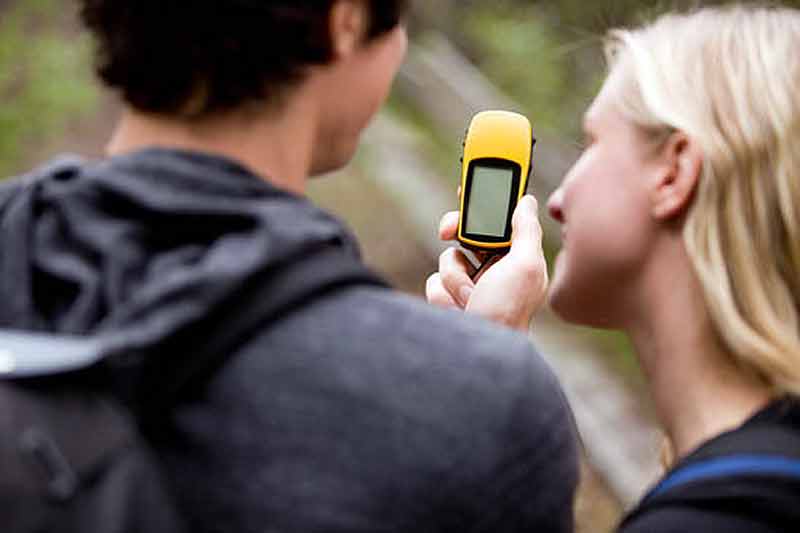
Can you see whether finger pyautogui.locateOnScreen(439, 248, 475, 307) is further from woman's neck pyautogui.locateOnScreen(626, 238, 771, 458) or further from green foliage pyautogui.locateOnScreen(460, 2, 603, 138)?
green foliage pyautogui.locateOnScreen(460, 2, 603, 138)

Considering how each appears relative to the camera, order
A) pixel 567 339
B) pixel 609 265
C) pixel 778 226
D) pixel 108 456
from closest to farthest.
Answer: pixel 108 456, pixel 778 226, pixel 609 265, pixel 567 339

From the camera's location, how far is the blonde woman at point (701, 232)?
1.65 m

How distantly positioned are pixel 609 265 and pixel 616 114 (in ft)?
0.74

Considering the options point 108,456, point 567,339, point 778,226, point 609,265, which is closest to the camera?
point 108,456

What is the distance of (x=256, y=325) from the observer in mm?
1255

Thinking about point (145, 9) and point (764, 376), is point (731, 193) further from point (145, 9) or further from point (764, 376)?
point (145, 9)

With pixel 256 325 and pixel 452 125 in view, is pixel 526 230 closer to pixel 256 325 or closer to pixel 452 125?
pixel 256 325

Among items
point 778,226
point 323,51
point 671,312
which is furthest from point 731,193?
point 323,51

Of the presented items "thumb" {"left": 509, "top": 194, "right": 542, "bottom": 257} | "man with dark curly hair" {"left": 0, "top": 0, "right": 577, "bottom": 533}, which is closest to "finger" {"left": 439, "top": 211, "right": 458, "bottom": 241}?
"thumb" {"left": 509, "top": 194, "right": 542, "bottom": 257}

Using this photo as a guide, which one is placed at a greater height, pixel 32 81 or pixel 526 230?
pixel 526 230

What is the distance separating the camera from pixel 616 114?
181 centimetres

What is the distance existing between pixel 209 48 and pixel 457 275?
0.88 metres

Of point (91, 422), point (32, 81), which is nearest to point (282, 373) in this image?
point (91, 422)

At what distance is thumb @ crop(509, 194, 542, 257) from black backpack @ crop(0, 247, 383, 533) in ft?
2.35
